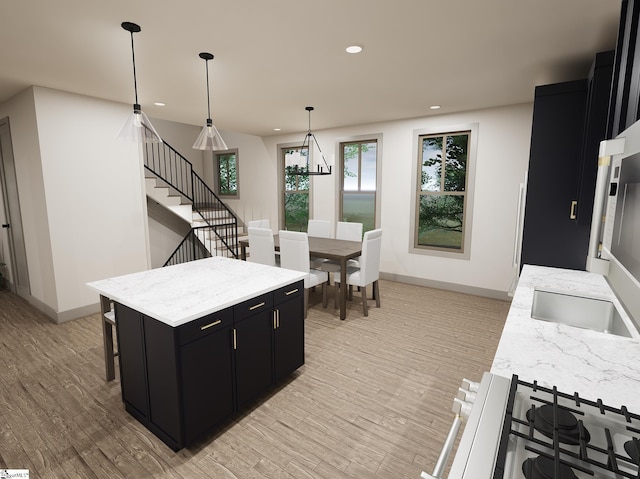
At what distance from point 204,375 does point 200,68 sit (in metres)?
2.59

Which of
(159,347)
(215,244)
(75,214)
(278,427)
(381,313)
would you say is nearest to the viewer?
(159,347)

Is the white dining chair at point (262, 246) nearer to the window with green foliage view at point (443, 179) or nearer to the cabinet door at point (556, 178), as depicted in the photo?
the window with green foliage view at point (443, 179)

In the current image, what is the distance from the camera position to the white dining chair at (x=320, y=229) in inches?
216

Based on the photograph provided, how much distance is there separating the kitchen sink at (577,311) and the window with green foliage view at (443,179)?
3.20 m

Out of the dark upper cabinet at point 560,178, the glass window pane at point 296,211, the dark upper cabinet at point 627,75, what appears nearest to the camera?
the dark upper cabinet at point 627,75

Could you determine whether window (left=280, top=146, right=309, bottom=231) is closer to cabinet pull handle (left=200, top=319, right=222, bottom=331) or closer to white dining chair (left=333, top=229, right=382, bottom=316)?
white dining chair (left=333, top=229, right=382, bottom=316)

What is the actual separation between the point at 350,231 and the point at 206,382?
3570mm

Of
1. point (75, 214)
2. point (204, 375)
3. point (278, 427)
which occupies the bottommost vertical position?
point (278, 427)

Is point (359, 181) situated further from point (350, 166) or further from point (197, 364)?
point (197, 364)

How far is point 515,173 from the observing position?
4.43 meters

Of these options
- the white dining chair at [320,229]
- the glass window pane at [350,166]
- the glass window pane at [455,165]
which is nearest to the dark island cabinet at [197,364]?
the white dining chair at [320,229]

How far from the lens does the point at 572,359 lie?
117cm

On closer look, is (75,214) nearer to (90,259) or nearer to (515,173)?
(90,259)

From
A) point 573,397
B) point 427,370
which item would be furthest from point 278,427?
point 573,397
